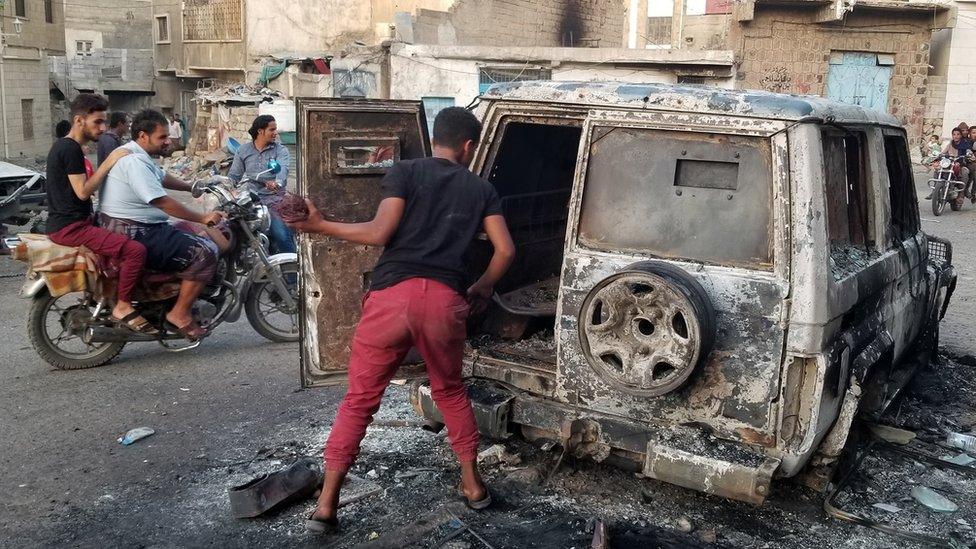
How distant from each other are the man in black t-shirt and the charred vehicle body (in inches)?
19.1

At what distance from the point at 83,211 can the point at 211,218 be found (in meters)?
0.82

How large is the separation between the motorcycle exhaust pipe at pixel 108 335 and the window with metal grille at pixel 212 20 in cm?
2455

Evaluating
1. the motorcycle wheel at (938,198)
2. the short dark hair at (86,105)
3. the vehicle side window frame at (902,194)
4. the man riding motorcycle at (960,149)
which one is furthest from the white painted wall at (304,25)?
the vehicle side window frame at (902,194)

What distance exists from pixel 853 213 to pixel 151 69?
127 ft

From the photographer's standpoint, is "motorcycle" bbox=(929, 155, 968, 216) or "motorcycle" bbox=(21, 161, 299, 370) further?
"motorcycle" bbox=(929, 155, 968, 216)

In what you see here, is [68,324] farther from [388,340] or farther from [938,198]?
[938,198]

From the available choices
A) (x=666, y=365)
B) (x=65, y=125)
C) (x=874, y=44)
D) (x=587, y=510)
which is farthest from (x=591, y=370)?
(x=874, y=44)

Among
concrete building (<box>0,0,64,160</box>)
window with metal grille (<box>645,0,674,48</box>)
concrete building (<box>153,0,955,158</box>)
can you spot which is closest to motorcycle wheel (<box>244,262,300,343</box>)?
concrete building (<box>153,0,955,158</box>)

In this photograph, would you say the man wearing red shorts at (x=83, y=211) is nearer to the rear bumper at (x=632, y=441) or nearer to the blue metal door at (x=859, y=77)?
the rear bumper at (x=632, y=441)

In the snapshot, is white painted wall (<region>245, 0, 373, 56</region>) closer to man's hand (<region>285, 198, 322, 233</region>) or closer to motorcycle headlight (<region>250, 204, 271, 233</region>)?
motorcycle headlight (<region>250, 204, 271, 233</region>)

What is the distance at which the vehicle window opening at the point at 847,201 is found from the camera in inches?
148

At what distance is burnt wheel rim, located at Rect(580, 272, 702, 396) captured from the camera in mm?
3393

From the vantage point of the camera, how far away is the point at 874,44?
70.2ft

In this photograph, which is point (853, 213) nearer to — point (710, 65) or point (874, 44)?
point (710, 65)
